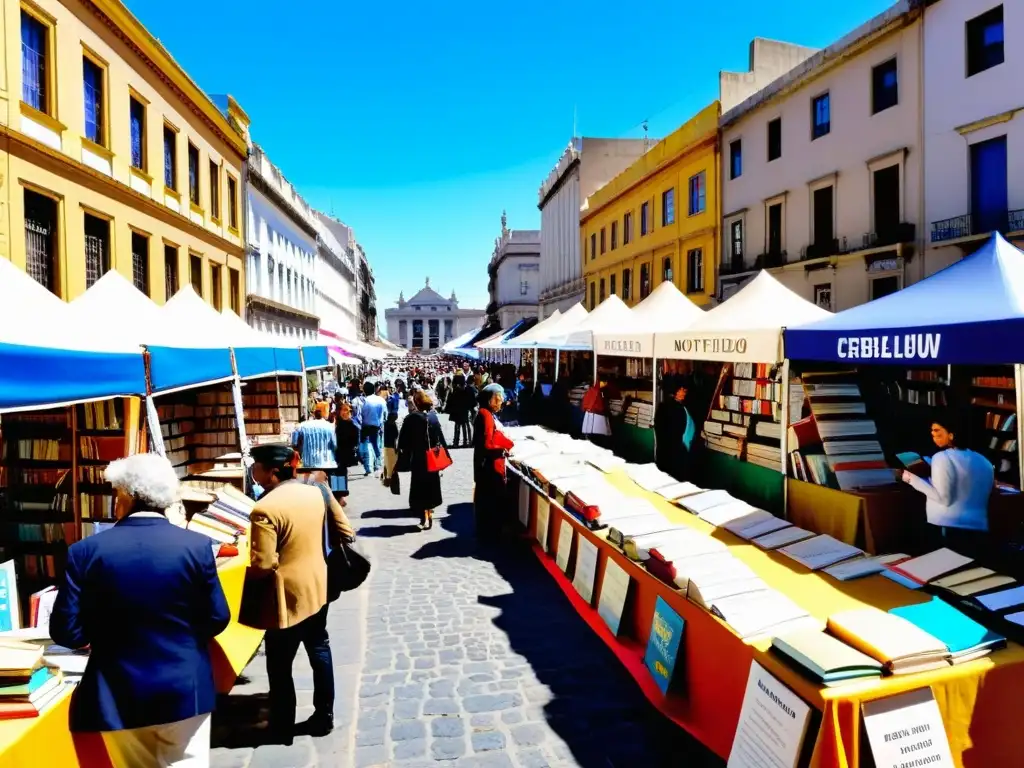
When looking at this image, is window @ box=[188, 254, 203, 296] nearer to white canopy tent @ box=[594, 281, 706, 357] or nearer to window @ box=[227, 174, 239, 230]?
window @ box=[227, 174, 239, 230]

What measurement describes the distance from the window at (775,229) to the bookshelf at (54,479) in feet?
72.6

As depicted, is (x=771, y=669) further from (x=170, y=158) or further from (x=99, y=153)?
(x=170, y=158)

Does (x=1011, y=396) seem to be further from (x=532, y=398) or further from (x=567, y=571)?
(x=532, y=398)

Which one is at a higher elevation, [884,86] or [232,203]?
[884,86]

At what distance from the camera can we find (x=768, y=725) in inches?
122

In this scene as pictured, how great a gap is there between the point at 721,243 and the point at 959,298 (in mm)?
22109

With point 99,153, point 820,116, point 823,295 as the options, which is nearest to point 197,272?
point 99,153

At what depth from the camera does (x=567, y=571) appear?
257 inches

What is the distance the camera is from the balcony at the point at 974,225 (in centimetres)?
1548

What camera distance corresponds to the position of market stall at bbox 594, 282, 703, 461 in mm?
11078

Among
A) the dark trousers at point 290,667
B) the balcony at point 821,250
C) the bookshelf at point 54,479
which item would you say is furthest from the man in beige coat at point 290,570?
the balcony at point 821,250

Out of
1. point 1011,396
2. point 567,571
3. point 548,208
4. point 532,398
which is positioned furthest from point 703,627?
point 548,208

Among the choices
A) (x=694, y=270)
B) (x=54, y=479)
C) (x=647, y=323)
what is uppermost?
(x=694, y=270)

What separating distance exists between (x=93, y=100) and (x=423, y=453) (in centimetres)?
1215
